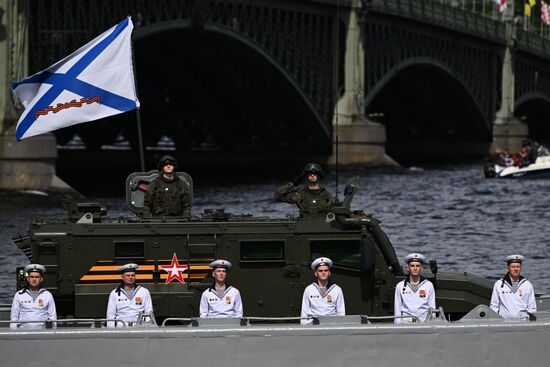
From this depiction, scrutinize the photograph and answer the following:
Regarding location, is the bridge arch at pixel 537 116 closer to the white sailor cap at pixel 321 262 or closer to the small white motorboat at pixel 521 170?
the small white motorboat at pixel 521 170

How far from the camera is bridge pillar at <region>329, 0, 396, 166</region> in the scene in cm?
8219

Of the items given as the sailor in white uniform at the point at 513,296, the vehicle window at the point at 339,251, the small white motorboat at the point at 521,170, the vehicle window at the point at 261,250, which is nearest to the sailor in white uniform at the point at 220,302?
the vehicle window at the point at 261,250

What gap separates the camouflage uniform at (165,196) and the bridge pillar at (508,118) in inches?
3471

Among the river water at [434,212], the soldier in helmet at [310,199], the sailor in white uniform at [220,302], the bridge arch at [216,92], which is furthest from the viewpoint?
the bridge arch at [216,92]

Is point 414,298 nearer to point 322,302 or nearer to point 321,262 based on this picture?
point 322,302

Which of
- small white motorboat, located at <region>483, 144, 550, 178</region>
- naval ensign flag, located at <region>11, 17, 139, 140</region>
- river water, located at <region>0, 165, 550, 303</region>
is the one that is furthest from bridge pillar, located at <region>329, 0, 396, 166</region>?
naval ensign flag, located at <region>11, 17, 139, 140</region>

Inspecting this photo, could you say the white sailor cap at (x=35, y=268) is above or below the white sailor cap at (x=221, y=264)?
below

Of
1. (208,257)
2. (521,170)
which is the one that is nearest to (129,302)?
(208,257)

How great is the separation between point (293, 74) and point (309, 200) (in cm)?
5968

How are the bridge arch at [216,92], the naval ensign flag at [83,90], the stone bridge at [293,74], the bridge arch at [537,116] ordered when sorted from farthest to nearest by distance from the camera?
1. the bridge arch at [537,116]
2. the bridge arch at [216,92]
3. the stone bridge at [293,74]
4. the naval ensign flag at [83,90]

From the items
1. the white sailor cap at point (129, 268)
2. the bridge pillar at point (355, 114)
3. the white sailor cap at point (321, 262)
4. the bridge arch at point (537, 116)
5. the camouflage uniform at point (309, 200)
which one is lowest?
the white sailor cap at point (129, 268)

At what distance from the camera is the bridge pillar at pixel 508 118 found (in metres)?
106

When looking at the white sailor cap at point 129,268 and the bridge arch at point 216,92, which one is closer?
the white sailor cap at point 129,268

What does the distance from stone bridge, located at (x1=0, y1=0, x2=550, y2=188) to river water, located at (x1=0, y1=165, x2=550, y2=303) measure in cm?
388
